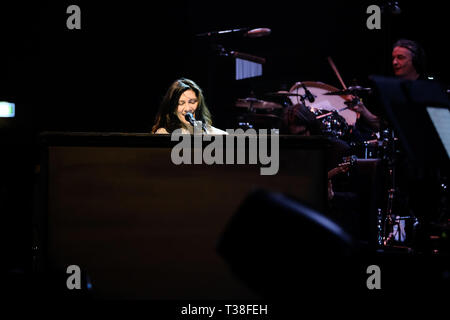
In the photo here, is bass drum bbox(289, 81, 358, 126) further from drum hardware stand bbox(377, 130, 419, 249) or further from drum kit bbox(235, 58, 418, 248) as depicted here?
drum hardware stand bbox(377, 130, 419, 249)

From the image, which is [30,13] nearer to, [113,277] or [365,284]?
[113,277]

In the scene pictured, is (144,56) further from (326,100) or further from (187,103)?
(326,100)

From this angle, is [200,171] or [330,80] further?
[330,80]

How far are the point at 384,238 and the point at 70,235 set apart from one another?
3.09 m

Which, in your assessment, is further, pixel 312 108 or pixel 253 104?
pixel 253 104

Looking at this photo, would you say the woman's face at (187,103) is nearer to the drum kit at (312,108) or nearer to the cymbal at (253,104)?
the drum kit at (312,108)

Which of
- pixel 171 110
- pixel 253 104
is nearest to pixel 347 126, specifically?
pixel 253 104

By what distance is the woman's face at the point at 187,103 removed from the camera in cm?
439

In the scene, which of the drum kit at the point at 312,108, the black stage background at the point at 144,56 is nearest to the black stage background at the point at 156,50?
the black stage background at the point at 144,56

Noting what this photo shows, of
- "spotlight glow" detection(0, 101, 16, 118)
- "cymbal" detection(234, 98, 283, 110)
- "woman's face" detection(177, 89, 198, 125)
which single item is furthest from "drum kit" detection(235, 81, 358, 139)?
"spotlight glow" detection(0, 101, 16, 118)

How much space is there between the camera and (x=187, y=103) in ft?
14.5

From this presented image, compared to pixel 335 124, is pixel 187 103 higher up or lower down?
higher up

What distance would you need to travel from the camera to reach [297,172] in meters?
2.40
